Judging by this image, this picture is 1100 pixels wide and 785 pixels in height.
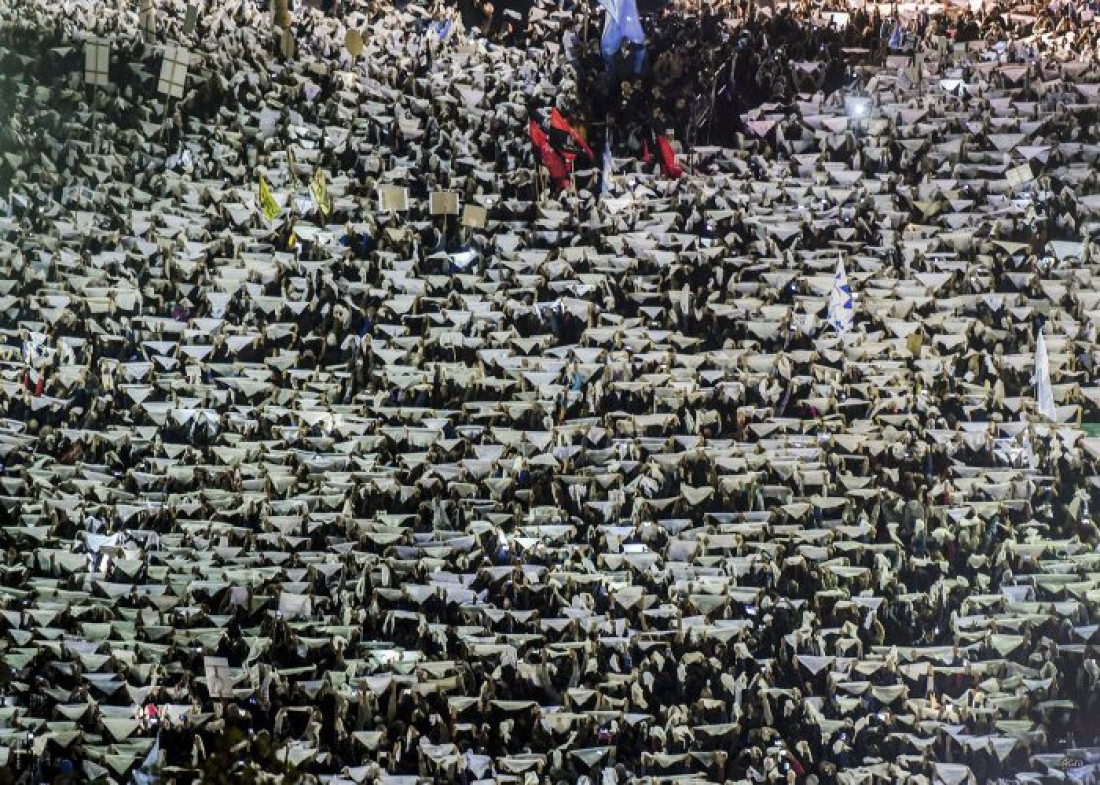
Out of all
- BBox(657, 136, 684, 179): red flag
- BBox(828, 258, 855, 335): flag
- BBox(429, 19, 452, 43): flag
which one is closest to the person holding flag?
BBox(828, 258, 855, 335): flag

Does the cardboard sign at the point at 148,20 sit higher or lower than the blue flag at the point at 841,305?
higher

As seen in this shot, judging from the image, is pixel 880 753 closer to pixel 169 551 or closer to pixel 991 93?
pixel 169 551

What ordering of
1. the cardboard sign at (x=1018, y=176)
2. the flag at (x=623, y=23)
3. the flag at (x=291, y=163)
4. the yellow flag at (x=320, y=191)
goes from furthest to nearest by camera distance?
the flag at (x=623, y=23), the flag at (x=291, y=163), the cardboard sign at (x=1018, y=176), the yellow flag at (x=320, y=191)

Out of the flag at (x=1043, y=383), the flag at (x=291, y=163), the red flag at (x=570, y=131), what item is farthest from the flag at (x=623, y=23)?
the flag at (x=1043, y=383)

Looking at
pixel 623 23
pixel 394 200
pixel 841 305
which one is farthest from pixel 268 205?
pixel 841 305

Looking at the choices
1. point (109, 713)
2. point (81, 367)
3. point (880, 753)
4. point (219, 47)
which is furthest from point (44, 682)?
point (219, 47)

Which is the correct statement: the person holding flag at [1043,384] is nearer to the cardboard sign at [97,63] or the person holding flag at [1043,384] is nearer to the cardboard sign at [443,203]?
the cardboard sign at [443,203]
